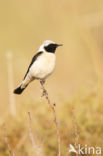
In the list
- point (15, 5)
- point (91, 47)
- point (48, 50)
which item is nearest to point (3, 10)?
point (15, 5)

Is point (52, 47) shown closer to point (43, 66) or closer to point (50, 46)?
point (50, 46)

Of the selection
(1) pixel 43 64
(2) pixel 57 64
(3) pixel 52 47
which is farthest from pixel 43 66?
(2) pixel 57 64

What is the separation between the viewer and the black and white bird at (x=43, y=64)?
2.99m

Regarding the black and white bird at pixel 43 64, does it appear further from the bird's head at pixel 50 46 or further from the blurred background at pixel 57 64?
the blurred background at pixel 57 64

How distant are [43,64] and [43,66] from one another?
0.02m

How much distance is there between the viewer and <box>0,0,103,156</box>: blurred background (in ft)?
15.7

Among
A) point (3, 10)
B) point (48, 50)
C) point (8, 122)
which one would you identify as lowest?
point (8, 122)

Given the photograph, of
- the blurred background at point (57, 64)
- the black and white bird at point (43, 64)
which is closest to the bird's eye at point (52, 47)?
the black and white bird at point (43, 64)

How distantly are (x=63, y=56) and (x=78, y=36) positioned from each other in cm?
83

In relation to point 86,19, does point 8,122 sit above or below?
below

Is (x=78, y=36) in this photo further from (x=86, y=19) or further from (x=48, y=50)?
(x=48, y=50)

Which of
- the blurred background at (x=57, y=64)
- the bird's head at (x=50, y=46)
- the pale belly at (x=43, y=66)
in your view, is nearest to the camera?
the pale belly at (x=43, y=66)

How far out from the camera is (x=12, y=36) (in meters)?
11.3

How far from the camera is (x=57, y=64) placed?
35.2 feet
